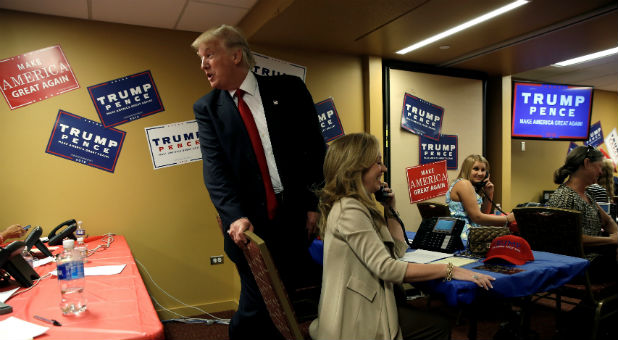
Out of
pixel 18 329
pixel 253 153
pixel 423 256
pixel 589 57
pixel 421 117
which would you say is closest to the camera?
pixel 18 329

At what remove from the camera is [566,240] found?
2.44 metres

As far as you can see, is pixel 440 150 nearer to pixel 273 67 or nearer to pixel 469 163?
pixel 469 163

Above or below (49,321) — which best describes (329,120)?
above

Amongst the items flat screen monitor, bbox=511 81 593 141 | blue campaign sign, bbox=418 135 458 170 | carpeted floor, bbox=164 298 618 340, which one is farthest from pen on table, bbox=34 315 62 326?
flat screen monitor, bbox=511 81 593 141

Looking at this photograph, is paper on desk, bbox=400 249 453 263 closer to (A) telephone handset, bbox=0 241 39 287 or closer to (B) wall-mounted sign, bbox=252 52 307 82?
(A) telephone handset, bbox=0 241 39 287

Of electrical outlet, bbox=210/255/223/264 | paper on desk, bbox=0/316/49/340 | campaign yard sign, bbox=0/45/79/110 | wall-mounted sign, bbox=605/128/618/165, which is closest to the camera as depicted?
paper on desk, bbox=0/316/49/340

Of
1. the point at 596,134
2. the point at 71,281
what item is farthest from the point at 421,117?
the point at 596,134

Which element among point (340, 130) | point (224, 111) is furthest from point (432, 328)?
point (340, 130)

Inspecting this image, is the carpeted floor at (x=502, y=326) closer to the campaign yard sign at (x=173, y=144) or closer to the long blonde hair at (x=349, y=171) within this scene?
the long blonde hair at (x=349, y=171)

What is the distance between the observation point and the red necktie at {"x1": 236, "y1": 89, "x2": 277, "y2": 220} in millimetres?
1736

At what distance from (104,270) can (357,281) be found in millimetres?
1357

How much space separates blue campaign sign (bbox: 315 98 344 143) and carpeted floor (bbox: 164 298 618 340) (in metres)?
1.86

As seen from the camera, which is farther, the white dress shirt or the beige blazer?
the white dress shirt

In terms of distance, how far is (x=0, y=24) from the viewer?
3.12 meters
